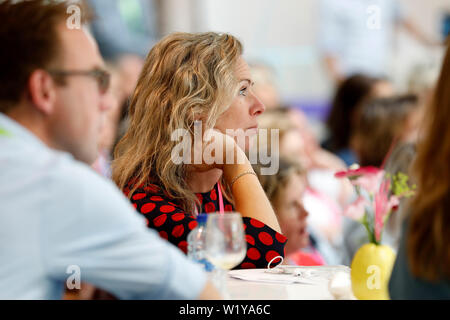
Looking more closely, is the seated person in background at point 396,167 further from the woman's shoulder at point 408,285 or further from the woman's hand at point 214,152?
the woman's shoulder at point 408,285

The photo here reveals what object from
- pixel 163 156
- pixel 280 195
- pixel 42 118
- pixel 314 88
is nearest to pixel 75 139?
pixel 42 118

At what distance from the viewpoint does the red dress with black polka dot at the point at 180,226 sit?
1799 mm

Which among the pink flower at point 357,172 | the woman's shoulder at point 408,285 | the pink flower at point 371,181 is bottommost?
the woman's shoulder at point 408,285

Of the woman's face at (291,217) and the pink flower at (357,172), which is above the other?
the pink flower at (357,172)

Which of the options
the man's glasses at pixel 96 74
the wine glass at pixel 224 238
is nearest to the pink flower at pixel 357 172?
the wine glass at pixel 224 238

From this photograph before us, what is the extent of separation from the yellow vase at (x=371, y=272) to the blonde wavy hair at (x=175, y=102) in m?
0.54

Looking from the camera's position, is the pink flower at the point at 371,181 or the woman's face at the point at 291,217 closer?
the pink flower at the point at 371,181

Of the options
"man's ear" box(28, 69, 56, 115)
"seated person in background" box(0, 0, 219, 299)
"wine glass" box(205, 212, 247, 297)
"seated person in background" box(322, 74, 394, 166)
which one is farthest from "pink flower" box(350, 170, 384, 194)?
"seated person in background" box(322, 74, 394, 166)

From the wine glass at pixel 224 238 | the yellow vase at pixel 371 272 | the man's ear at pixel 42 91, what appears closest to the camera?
the man's ear at pixel 42 91

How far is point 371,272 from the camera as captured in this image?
5.73 ft

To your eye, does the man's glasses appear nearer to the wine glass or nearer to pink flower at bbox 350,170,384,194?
the wine glass

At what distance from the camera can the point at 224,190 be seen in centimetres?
227

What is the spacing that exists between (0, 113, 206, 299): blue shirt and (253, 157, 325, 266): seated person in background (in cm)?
161
